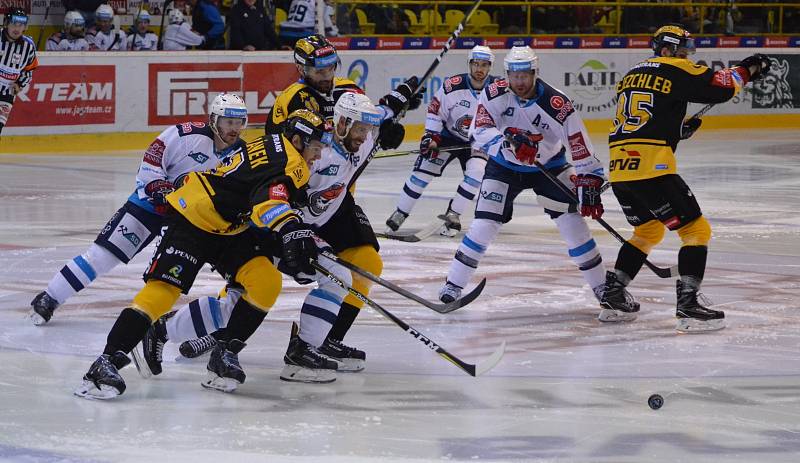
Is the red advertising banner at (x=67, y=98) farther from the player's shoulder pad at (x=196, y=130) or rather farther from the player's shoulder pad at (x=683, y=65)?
the player's shoulder pad at (x=683, y=65)

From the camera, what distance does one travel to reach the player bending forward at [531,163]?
643 cm

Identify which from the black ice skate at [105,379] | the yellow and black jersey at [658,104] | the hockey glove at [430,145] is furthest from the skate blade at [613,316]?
the hockey glove at [430,145]

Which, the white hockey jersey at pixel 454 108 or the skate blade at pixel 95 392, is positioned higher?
the skate blade at pixel 95 392

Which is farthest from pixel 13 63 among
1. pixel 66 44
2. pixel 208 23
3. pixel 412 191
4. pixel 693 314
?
pixel 693 314

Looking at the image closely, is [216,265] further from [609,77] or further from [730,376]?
[609,77]

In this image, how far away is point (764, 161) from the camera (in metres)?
13.3

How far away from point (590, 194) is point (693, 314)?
0.76 m

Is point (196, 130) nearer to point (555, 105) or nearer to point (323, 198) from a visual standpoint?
point (323, 198)

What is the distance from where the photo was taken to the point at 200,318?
518 cm

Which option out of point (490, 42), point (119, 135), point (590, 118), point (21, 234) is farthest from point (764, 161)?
point (21, 234)

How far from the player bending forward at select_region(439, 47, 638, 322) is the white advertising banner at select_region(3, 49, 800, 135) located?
705cm

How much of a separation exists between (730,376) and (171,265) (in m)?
2.22

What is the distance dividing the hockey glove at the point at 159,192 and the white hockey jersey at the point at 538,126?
1.70 m

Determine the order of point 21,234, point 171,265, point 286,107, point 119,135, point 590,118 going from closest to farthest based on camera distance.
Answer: point 171,265 → point 286,107 → point 21,234 → point 119,135 → point 590,118
